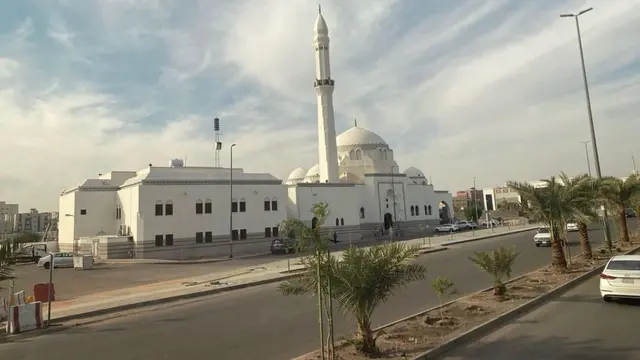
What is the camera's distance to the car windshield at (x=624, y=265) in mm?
9914

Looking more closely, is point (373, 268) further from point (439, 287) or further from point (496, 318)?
point (496, 318)

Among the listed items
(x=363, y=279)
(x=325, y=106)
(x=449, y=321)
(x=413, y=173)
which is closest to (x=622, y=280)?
(x=449, y=321)

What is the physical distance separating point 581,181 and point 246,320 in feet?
46.8

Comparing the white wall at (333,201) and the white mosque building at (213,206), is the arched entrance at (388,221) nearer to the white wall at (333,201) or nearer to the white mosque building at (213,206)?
the white mosque building at (213,206)

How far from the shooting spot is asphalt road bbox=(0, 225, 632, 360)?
8.04 metres

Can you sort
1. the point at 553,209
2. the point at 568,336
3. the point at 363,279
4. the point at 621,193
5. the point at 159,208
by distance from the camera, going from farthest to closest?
the point at 159,208 → the point at 621,193 → the point at 553,209 → the point at 568,336 → the point at 363,279

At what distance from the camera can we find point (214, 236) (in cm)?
3572

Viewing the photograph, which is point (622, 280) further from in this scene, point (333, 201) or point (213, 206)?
point (333, 201)

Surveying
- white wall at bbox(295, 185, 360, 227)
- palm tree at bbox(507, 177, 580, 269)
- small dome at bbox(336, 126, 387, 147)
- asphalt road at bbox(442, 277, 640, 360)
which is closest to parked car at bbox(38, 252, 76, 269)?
white wall at bbox(295, 185, 360, 227)

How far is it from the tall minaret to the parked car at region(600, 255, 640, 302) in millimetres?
37771

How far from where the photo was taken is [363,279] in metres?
6.58

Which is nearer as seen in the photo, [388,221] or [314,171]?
[388,221]

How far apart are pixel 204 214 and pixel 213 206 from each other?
1043mm

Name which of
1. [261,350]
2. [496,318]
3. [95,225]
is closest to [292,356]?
[261,350]
